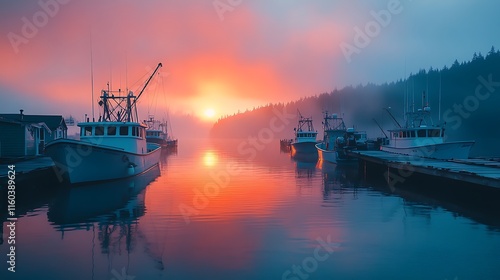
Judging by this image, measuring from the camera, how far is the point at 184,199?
22.6 m

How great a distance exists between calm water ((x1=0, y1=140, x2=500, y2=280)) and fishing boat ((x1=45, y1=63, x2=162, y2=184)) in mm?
1957

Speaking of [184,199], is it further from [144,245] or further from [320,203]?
[144,245]

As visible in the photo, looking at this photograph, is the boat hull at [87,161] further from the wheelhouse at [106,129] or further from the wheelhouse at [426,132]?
the wheelhouse at [426,132]

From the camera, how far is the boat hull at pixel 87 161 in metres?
24.4

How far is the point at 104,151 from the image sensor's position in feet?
85.9

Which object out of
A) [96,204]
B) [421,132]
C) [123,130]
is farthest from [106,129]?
[421,132]

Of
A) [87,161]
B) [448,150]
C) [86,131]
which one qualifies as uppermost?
[86,131]

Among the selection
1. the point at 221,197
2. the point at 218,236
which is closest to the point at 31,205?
the point at 221,197

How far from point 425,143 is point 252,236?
102 feet

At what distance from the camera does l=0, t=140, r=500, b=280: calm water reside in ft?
34.9

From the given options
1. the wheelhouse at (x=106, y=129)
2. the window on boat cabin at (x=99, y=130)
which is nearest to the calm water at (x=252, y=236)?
the wheelhouse at (x=106, y=129)

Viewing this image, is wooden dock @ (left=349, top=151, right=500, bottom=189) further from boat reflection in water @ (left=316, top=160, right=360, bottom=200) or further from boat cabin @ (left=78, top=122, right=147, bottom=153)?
boat cabin @ (left=78, top=122, right=147, bottom=153)

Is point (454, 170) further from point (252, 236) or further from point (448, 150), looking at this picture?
point (448, 150)

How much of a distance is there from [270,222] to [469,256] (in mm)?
7504
